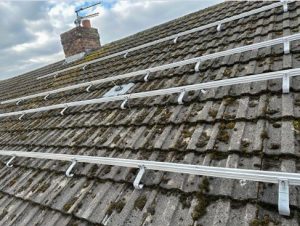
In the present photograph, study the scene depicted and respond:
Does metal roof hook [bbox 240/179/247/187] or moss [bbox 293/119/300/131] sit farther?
moss [bbox 293/119/300/131]

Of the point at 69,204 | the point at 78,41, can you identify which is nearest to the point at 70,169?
the point at 69,204

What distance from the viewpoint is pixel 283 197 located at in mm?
1833

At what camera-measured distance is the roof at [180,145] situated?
7.12 feet

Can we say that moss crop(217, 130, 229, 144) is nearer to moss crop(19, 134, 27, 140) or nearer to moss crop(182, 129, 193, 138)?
moss crop(182, 129, 193, 138)

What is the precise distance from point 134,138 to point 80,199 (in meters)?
0.92

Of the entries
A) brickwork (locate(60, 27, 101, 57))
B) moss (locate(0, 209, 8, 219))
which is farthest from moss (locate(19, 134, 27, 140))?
brickwork (locate(60, 27, 101, 57))

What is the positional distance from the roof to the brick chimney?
653cm

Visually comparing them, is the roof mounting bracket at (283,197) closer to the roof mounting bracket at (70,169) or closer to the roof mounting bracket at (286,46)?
the roof mounting bracket at (286,46)

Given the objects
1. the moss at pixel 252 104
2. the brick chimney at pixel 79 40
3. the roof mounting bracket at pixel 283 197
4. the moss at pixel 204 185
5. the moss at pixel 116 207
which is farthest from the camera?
the brick chimney at pixel 79 40

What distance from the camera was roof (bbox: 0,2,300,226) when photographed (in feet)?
7.12

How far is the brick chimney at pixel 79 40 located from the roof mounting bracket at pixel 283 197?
10.1 meters

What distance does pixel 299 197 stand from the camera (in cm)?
184

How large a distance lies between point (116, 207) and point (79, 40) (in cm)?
980

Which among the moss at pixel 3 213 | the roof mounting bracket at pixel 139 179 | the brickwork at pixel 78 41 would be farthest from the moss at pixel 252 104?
the brickwork at pixel 78 41
